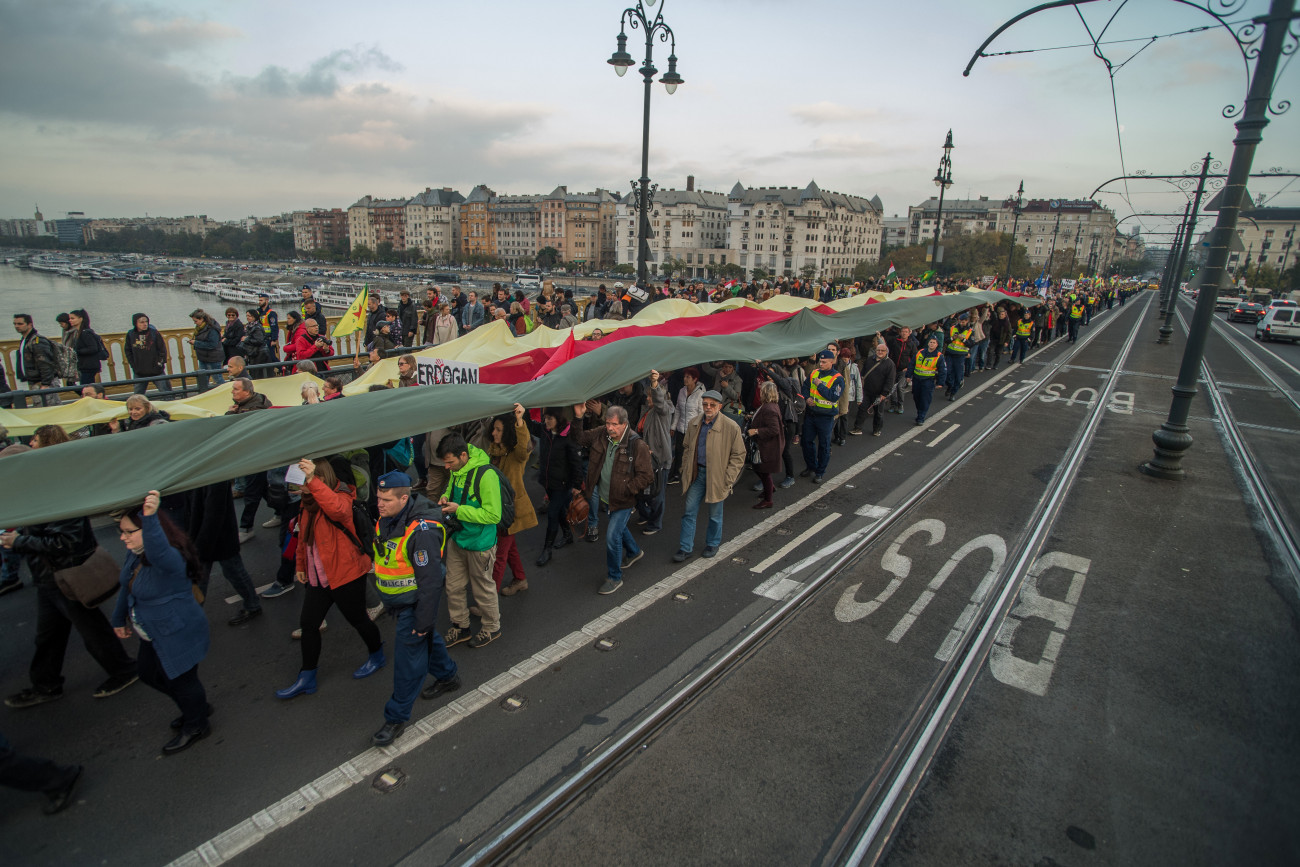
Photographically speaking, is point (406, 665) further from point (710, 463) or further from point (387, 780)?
point (710, 463)

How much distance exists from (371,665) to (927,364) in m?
11.3

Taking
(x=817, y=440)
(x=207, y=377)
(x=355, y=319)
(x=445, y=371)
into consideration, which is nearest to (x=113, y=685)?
(x=445, y=371)

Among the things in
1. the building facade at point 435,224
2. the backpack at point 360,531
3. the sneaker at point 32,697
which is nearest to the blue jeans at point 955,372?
the backpack at point 360,531

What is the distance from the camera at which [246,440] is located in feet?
15.1

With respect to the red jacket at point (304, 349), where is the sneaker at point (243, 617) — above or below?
below

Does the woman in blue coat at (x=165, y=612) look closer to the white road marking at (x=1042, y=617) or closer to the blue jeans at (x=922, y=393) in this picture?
the white road marking at (x=1042, y=617)

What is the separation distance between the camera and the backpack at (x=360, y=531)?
4.71 m

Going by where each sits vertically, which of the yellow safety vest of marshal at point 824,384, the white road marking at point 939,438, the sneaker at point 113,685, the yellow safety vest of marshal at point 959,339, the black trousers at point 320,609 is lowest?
the sneaker at point 113,685

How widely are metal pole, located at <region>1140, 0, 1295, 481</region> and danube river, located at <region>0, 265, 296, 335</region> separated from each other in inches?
1238

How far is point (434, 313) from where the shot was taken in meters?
15.2

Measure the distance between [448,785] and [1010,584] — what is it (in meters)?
5.78

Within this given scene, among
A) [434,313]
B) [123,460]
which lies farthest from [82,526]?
[434,313]

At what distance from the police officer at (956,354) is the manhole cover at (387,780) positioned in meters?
14.9

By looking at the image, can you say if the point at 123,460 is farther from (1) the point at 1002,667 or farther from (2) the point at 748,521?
(1) the point at 1002,667
